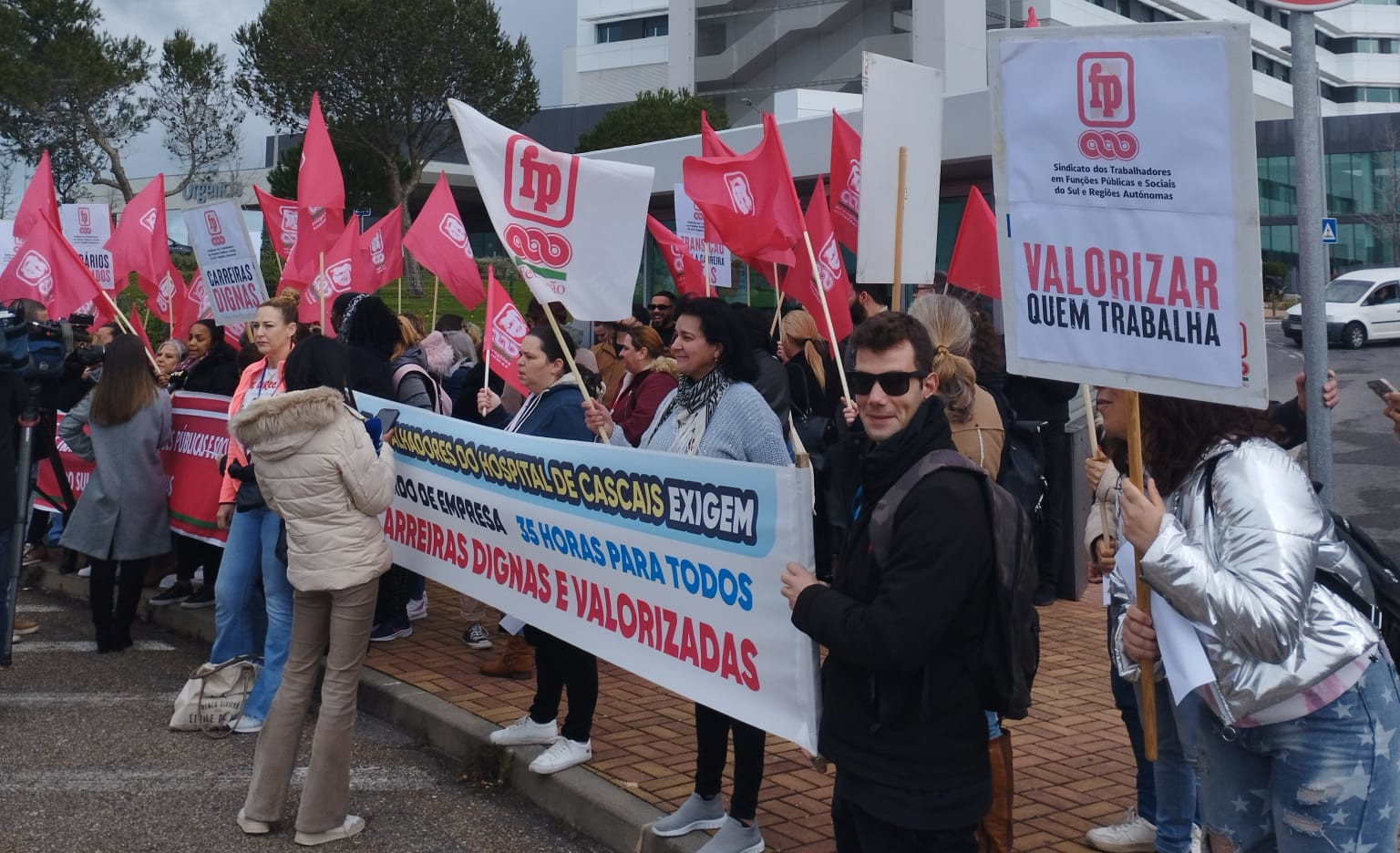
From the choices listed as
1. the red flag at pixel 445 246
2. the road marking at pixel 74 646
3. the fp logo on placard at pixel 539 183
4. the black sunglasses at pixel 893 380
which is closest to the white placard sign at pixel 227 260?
the red flag at pixel 445 246

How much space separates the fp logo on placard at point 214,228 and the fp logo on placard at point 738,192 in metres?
4.19

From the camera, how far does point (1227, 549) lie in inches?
113

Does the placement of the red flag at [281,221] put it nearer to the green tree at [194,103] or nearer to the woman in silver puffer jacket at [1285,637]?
the woman in silver puffer jacket at [1285,637]

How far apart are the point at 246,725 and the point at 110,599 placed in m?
2.10

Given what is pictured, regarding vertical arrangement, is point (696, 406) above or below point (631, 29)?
below

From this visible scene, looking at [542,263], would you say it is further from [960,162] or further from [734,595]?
[960,162]

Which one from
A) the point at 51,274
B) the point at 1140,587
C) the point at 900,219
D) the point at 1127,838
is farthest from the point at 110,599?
the point at 1140,587

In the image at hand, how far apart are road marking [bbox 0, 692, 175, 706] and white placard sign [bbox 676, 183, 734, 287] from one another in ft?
17.3

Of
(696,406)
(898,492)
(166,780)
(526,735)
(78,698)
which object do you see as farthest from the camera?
(78,698)

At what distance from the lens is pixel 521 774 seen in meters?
5.75

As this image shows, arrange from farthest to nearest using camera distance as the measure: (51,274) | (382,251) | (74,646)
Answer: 1. (382,251)
2. (51,274)
3. (74,646)

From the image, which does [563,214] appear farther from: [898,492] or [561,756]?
[898,492]

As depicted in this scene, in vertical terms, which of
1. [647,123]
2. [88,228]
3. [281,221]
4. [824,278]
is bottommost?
[824,278]

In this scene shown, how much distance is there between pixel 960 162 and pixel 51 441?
30.0 ft
